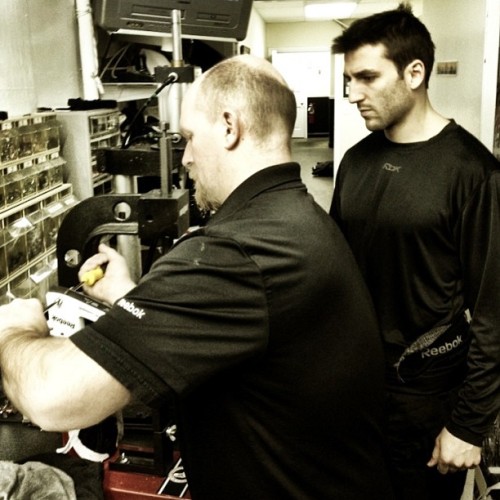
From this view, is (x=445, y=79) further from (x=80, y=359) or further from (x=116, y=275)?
(x=80, y=359)

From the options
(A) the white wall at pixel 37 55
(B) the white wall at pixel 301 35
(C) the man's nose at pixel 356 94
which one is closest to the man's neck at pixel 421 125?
(C) the man's nose at pixel 356 94

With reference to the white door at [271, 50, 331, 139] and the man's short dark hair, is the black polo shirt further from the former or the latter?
the white door at [271, 50, 331, 139]

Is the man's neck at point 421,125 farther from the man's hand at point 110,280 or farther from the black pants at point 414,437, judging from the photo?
the man's hand at point 110,280

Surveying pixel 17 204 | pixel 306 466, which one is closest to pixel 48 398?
pixel 306 466

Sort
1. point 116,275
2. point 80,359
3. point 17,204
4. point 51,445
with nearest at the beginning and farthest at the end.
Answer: point 80,359, point 116,275, point 51,445, point 17,204

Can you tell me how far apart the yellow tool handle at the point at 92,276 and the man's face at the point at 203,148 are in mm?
340

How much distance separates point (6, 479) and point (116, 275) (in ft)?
1.48

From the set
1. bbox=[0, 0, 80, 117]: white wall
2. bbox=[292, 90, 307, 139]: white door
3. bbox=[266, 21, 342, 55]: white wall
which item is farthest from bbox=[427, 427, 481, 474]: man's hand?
bbox=[292, 90, 307, 139]: white door

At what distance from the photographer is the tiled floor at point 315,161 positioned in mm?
7428

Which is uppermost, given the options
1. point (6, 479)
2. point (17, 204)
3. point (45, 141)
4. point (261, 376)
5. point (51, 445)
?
point (45, 141)

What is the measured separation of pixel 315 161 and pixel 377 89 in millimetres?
8764

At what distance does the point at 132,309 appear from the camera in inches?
33.0

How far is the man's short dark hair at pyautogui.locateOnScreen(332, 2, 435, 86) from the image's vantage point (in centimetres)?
159

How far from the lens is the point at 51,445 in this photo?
154cm
